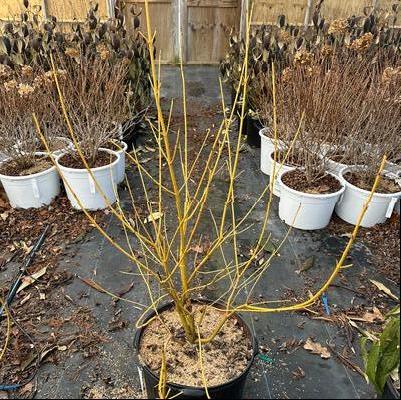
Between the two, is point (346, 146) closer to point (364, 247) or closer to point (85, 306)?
point (364, 247)

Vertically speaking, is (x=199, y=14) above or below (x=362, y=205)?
above

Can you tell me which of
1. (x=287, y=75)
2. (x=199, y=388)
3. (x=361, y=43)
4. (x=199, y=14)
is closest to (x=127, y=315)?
(x=199, y=388)

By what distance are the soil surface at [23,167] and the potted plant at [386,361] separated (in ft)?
9.17

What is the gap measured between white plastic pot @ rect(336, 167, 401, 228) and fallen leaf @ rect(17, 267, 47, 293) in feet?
7.60

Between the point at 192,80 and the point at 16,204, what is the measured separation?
165 inches

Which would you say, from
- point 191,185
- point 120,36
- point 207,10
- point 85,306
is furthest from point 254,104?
point 207,10

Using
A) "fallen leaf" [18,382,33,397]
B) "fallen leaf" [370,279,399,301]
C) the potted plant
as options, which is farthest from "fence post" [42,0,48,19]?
the potted plant

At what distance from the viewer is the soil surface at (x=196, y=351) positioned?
171cm

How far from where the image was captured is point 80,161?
3.38 meters

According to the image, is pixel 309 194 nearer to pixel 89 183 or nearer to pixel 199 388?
pixel 89 183

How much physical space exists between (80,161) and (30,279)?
1.11 m

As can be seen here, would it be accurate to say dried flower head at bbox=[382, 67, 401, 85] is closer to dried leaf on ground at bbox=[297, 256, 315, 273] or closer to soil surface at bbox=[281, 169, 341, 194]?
soil surface at bbox=[281, 169, 341, 194]

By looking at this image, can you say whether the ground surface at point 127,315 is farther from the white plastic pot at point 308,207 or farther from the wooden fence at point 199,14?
the wooden fence at point 199,14

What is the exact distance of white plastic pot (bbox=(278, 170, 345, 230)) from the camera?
3047 millimetres
